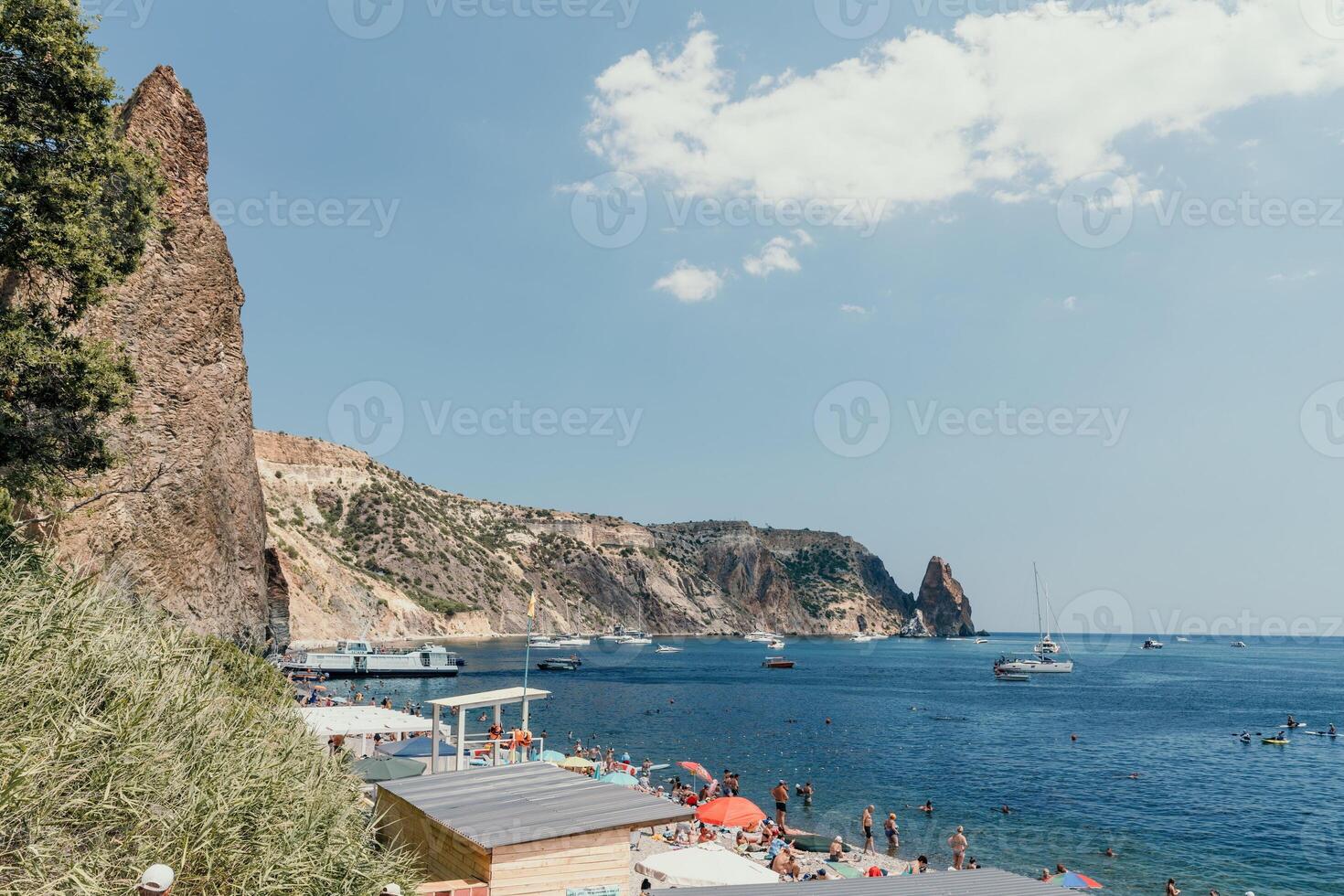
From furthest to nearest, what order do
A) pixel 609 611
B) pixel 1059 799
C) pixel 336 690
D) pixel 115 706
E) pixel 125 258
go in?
pixel 609 611 < pixel 336 690 < pixel 1059 799 < pixel 125 258 < pixel 115 706

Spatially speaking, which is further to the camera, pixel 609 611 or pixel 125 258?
pixel 609 611

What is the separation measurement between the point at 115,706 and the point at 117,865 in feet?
7.58

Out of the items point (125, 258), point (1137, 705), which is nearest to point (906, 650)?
point (1137, 705)

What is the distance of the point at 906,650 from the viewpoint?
193 m

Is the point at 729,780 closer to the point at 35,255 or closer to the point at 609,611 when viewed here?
the point at 35,255

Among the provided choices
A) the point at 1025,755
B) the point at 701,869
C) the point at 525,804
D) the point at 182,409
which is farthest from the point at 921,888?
the point at 1025,755

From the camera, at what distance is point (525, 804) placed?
43.6 ft

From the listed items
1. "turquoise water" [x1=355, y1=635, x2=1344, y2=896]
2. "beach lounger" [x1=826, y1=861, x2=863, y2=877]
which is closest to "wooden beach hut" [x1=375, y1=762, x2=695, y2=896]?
"beach lounger" [x1=826, y1=861, x2=863, y2=877]

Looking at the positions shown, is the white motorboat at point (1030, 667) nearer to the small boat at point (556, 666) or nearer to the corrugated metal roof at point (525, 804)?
the small boat at point (556, 666)

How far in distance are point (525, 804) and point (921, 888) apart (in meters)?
6.49

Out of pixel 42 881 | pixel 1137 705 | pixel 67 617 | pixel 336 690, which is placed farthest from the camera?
pixel 1137 705

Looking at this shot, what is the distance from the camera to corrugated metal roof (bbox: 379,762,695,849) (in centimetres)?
1188

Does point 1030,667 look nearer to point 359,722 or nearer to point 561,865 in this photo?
point 359,722

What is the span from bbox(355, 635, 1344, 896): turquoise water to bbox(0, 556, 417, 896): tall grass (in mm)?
24427
